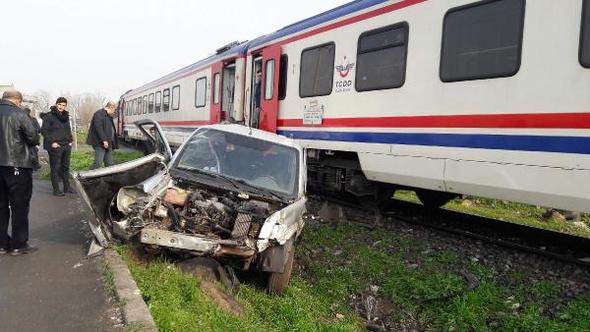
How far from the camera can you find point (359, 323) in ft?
16.7

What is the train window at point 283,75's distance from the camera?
10.0 meters

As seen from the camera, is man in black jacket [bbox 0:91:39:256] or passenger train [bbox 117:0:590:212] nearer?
passenger train [bbox 117:0:590:212]

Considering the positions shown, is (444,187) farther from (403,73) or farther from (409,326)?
(409,326)

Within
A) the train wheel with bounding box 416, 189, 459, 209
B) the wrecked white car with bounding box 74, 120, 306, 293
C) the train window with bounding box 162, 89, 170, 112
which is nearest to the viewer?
the wrecked white car with bounding box 74, 120, 306, 293

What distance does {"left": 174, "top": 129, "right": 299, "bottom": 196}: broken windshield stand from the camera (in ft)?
19.0

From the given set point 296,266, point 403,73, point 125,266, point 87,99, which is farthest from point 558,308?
point 87,99

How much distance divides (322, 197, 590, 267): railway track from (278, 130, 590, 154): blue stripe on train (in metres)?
1.42

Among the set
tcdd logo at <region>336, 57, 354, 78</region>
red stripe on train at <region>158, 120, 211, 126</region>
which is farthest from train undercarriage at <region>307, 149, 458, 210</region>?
red stripe on train at <region>158, 120, 211, 126</region>

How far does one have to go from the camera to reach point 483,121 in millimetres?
5879

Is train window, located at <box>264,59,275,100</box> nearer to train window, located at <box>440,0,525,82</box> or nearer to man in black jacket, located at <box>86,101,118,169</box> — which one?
man in black jacket, located at <box>86,101,118,169</box>

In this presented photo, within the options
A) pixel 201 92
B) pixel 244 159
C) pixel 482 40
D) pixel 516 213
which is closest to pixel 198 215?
pixel 244 159

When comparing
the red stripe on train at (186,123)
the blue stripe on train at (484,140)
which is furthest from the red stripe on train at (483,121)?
the red stripe on train at (186,123)

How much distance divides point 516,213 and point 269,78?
5.89 meters

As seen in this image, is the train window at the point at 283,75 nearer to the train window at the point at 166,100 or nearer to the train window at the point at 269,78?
the train window at the point at 269,78
